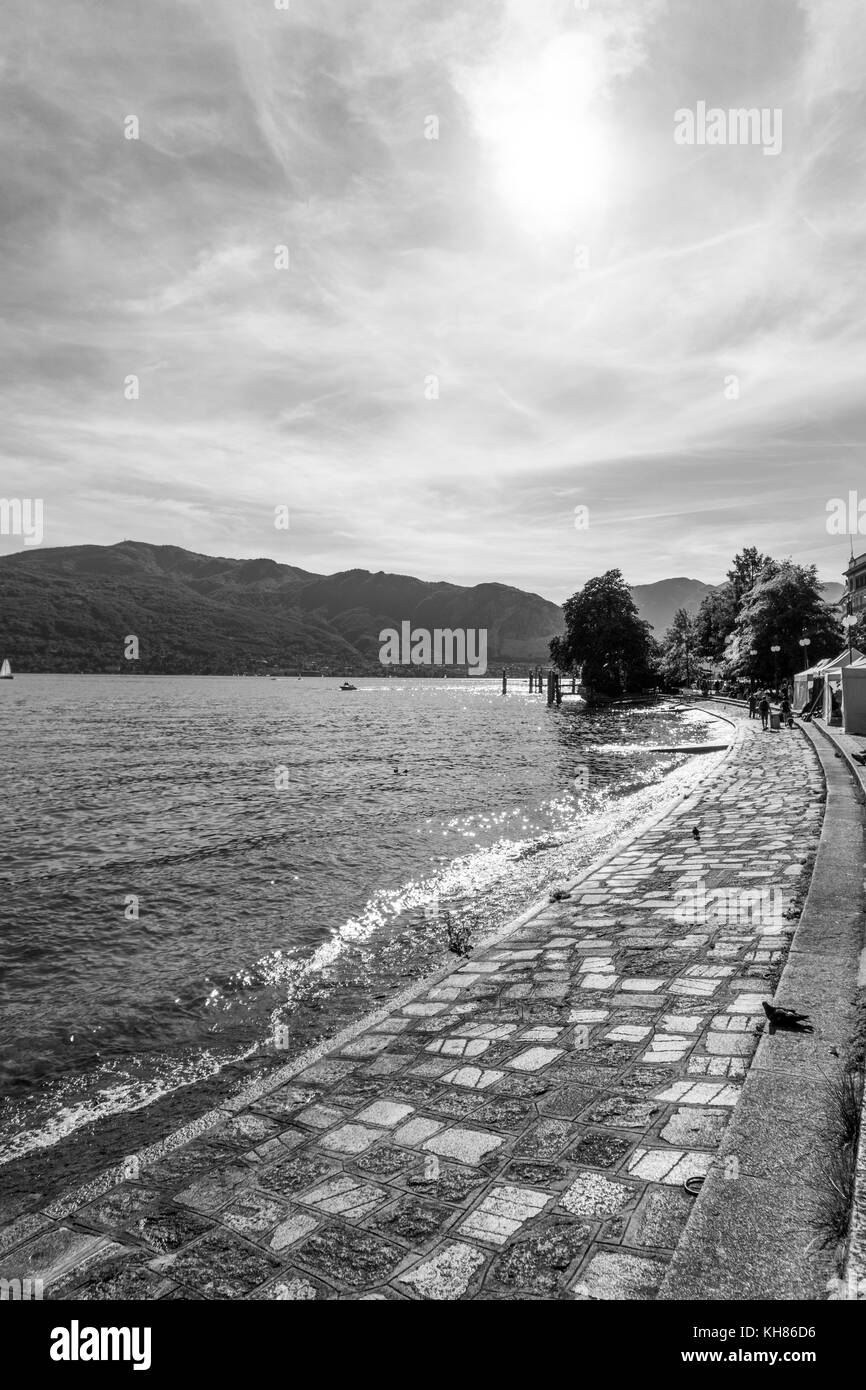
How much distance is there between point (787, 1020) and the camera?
521 cm

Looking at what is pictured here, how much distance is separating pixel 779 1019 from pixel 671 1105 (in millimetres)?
1259

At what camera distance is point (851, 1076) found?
4332mm

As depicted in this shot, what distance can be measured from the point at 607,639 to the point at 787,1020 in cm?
7760

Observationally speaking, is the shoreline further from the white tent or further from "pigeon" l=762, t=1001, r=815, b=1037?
the white tent

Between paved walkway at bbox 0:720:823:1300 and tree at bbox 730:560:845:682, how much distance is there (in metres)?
49.8

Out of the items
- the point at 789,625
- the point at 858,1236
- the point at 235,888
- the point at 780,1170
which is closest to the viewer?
the point at 858,1236

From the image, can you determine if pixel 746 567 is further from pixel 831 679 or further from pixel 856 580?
pixel 831 679

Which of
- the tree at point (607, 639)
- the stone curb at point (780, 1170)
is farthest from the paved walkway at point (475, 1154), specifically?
the tree at point (607, 639)

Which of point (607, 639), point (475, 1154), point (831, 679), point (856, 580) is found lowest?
point (475, 1154)

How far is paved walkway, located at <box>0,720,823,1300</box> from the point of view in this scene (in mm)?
3443

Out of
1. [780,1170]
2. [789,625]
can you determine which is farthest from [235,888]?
[789,625]

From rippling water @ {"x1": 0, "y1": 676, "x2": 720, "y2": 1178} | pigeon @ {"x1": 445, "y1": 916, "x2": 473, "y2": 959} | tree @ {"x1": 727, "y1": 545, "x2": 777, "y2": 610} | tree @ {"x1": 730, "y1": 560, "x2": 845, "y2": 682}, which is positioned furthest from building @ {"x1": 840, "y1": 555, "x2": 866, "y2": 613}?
pigeon @ {"x1": 445, "y1": 916, "x2": 473, "y2": 959}
